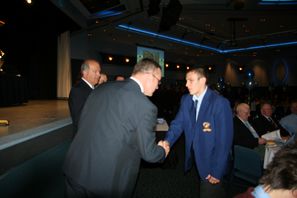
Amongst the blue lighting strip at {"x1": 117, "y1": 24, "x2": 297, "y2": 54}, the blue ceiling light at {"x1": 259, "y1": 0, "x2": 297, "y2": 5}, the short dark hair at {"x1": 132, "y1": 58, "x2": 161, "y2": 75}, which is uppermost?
the blue ceiling light at {"x1": 259, "y1": 0, "x2": 297, "y2": 5}

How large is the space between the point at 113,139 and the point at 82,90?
1.30 meters

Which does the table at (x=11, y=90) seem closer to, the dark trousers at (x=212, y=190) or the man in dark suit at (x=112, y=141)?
the man in dark suit at (x=112, y=141)

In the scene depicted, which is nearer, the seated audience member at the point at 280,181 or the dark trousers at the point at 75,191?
the seated audience member at the point at 280,181

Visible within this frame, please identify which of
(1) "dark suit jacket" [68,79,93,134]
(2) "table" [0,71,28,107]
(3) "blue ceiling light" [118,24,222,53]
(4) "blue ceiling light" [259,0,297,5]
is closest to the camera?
(1) "dark suit jacket" [68,79,93,134]

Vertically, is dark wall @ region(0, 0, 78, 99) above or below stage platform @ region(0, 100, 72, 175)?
above

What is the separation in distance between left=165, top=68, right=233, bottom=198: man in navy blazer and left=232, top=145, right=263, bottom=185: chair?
0.77m

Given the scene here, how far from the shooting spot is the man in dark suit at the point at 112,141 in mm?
1713

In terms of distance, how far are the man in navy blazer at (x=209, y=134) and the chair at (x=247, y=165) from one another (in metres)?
0.77

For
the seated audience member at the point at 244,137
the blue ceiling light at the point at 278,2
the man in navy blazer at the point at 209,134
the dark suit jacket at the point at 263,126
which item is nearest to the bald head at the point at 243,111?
the seated audience member at the point at 244,137

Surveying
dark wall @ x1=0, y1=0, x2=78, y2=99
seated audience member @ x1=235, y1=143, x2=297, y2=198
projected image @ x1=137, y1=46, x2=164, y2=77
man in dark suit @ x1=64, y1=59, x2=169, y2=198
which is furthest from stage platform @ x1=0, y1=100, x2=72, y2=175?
projected image @ x1=137, y1=46, x2=164, y2=77

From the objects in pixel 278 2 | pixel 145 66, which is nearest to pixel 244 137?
pixel 145 66

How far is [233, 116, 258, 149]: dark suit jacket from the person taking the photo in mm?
3605

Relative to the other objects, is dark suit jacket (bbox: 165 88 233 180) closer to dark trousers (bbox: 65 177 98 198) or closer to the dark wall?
dark trousers (bbox: 65 177 98 198)

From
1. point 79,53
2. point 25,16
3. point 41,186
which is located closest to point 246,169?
point 41,186
